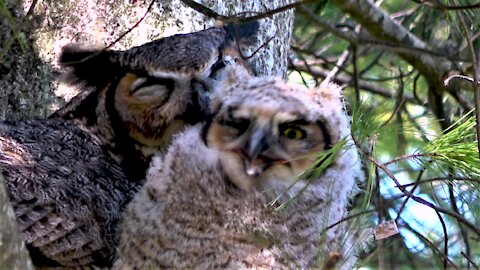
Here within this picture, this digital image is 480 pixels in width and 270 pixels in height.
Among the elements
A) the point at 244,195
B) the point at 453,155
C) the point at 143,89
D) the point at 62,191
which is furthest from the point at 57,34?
the point at 453,155

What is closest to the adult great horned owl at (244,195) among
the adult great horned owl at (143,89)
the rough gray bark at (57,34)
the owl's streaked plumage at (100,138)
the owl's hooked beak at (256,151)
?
the owl's hooked beak at (256,151)

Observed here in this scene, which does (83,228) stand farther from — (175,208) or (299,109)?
(299,109)

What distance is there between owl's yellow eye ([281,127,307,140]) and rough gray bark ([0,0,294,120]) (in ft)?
2.15

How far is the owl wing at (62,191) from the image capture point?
2123 mm

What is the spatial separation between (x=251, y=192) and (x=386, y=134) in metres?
0.35

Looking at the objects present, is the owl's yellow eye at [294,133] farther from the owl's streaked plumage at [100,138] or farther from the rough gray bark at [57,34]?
the rough gray bark at [57,34]

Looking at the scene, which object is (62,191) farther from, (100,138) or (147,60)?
(147,60)

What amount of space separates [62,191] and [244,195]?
433 mm

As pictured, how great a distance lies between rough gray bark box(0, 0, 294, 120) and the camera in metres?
2.63

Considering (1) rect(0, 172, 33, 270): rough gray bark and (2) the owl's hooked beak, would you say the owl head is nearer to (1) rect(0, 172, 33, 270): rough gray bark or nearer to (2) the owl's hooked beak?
(2) the owl's hooked beak

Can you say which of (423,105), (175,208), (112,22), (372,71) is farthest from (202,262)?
(372,71)

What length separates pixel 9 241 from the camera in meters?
1.49

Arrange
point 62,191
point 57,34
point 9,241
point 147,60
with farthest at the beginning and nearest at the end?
point 57,34 < point 147,60 < point 62,191 < point 9,241

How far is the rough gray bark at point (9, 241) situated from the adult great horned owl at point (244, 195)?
2.05 feet
